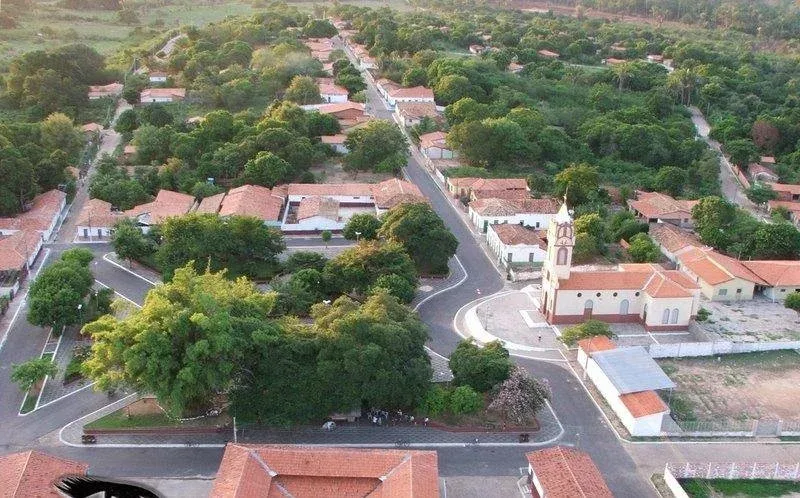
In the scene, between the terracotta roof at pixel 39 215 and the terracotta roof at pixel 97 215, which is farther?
the terracotta roof at pixel 97 215

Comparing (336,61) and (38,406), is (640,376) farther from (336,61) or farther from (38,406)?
(336,61)

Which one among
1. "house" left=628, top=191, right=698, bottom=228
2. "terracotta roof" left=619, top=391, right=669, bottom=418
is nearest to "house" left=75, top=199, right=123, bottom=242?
"terracotta roof" left=619, top=391, right=669, bottom=418

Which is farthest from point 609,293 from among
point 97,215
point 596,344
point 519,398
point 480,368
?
point 97,215

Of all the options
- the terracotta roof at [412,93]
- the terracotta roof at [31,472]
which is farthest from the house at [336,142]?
the terracotta roof at [31,472]

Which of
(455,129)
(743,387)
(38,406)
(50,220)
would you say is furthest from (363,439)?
(455,129)

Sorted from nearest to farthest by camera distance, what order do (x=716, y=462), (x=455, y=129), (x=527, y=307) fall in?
1. (x=716, y=462)
2. (x=527, y=307)
3. (x=455, y=129)

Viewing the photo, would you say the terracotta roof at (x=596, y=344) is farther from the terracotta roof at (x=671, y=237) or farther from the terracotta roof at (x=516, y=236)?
the terracotta roof at (x=671, y=237)
